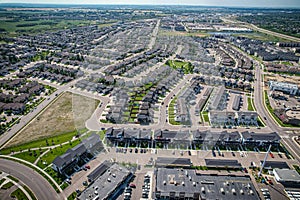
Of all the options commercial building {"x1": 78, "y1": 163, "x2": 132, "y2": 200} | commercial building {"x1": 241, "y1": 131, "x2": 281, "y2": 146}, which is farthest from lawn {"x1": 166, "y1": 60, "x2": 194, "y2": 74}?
commercial building {"x1": 78, "y1": 163, "x2": 132, "y2": 200}

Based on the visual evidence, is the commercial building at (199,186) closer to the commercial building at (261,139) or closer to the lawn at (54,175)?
the commercial building at (261,139)

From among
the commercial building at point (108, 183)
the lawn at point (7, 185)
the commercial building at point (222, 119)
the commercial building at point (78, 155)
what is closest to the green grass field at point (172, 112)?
the commercial building at point (222, 119)

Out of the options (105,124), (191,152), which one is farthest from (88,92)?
(191,152)

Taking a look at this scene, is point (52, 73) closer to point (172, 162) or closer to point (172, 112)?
point (172, 112)

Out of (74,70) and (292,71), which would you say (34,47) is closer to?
(74,70)

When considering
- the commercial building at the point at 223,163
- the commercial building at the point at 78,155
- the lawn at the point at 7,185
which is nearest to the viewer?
the lawn at the point at 7,185

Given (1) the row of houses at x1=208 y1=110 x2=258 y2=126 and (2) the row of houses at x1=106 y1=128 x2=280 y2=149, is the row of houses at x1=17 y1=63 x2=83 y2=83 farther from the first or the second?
(1) the row of houses at x1=208 y1=110 x2=258 y2=126
